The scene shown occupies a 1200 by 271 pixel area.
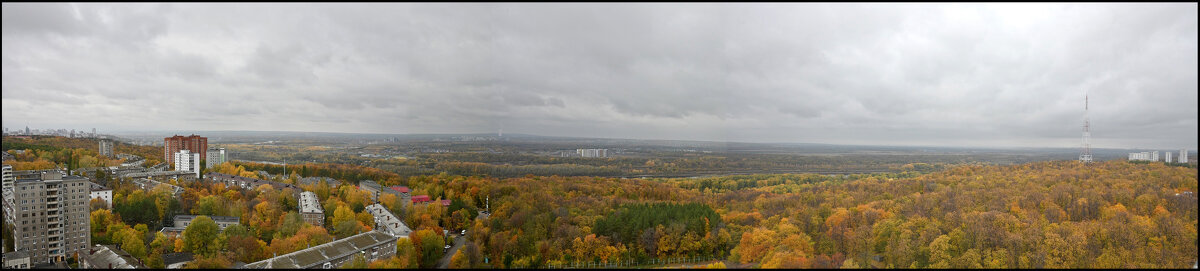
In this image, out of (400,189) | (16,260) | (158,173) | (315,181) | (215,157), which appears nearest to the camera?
(16,260)

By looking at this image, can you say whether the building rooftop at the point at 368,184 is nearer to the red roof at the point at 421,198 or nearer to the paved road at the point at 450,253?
the red roof at the point at 421,198

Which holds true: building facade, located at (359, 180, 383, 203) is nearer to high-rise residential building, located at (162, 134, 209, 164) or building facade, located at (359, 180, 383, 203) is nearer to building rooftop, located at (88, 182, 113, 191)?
building rooftop, located at (88, 182, 113, 191)

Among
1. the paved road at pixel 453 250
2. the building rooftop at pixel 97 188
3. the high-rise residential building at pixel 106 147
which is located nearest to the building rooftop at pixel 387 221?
the paved road at pixel 453 250

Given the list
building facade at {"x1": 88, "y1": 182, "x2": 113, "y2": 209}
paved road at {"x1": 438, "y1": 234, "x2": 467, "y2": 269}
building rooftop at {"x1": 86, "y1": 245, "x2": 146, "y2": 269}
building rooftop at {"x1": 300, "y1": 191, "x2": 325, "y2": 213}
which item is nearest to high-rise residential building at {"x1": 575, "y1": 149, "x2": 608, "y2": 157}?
paved road at {"x1": 438, "y1": 234, "x2": 467, "y2": 269}

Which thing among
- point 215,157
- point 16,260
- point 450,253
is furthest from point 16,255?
point 215,157

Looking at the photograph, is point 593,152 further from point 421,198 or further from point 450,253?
point 450,253

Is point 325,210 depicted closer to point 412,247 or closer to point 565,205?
point 412,247
